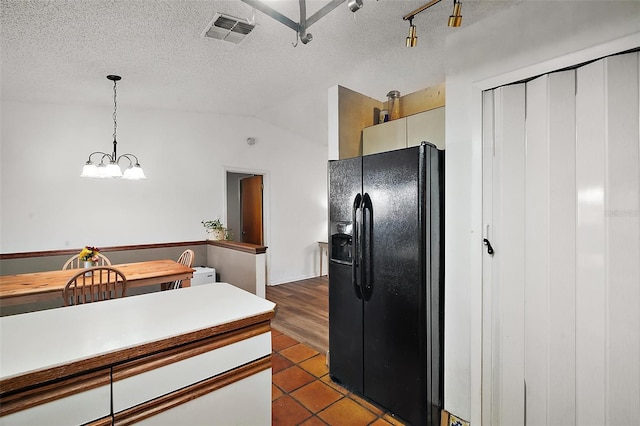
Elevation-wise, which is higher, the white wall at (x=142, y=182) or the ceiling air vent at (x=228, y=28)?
the ceiling air vent at (x=228, y=28)

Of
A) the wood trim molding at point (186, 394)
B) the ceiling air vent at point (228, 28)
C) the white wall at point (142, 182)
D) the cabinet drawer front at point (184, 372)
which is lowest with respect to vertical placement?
the wood trim molding at point (186, 394)

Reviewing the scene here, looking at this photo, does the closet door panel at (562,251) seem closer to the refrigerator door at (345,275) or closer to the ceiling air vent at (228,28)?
the refrigerator door at (345,275)

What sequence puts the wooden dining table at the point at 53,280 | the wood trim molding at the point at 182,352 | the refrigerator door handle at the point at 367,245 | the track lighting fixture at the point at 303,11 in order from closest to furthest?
the wood trim molding at the point at 182,352
the track lighting fixture at the point at 303,11
the refrigerator door handle at the point at 367,245
the wooden dining table at the point at 53,280

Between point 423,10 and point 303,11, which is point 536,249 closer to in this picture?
point 423,10

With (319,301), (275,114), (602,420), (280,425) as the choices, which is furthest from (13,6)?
(319,301)

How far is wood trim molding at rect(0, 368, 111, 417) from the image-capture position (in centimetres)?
78

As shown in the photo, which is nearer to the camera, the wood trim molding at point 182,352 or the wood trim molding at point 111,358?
the wood trim molding at point 111,358

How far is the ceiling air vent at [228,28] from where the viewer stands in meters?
2.10

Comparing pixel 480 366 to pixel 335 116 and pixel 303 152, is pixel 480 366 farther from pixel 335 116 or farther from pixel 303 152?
pixel 303 152

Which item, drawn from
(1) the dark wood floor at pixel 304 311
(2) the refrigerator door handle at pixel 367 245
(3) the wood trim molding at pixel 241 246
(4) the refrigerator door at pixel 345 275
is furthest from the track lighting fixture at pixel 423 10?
(3) the wood trim molding at pixel 241 246

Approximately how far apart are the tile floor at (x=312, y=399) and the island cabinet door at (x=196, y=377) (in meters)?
0.84

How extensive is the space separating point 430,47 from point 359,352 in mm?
2411

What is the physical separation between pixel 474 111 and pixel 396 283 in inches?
43.4

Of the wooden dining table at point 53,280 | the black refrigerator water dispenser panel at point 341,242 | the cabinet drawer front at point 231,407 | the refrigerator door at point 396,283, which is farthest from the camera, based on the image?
the wooden dining table at point 53,280
